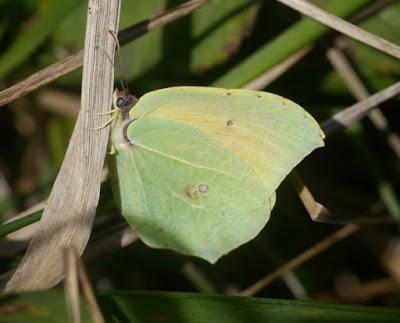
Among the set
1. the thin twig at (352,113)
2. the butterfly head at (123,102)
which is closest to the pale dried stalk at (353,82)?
the thin twig at (352,113)

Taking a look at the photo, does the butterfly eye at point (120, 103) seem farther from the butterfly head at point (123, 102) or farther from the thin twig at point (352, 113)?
the thin twig at point (352, 113)

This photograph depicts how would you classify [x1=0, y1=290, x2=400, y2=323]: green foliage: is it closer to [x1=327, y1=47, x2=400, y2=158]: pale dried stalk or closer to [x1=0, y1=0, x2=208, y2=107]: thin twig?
[x1=0, y1=0, x2=208, y2=107]: thin twig

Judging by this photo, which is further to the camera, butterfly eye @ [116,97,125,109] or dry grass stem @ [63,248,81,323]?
butterfly eye @ [116,97,125,109]

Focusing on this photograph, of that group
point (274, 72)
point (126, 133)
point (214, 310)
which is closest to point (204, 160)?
point (126, 133)

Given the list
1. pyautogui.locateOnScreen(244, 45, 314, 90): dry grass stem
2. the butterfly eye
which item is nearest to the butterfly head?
the butterfly eye

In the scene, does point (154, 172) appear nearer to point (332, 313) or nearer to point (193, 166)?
point (193, 166)

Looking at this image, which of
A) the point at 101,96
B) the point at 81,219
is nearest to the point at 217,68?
the point at 101,96
